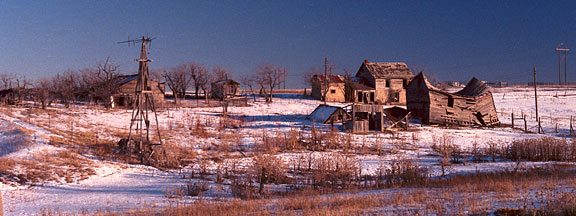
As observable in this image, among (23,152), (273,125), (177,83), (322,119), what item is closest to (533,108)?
(322,119)

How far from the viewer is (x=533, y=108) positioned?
55.0 m

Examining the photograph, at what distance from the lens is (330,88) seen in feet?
198

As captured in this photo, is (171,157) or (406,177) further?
(171,157)

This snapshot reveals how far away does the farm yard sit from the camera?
9141mm

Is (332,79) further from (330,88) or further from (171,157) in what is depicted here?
(171,157)

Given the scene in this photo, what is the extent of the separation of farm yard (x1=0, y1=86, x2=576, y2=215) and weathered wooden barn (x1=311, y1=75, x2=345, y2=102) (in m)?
32.2

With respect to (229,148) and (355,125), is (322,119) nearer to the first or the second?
(355,125)

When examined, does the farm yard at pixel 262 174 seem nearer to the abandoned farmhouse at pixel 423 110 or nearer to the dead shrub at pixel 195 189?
the dead shrub at pixel 195 189

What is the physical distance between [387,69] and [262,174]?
2132 inches

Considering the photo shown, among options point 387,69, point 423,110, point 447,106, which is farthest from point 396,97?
point 423,110

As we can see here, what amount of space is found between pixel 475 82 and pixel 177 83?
4591cm

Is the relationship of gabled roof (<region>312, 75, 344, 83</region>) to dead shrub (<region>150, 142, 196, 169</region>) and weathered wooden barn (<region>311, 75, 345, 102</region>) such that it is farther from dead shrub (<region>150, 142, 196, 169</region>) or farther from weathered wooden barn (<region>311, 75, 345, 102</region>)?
dead shrub (<region>150, 142, 196, 169</region>)

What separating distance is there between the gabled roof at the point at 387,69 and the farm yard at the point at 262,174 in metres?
33.8

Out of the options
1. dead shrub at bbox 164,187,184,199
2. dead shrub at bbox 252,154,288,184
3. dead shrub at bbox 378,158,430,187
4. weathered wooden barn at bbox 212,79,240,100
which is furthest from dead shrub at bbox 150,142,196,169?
weathered wooden barn at bbox 212,79,240,100
